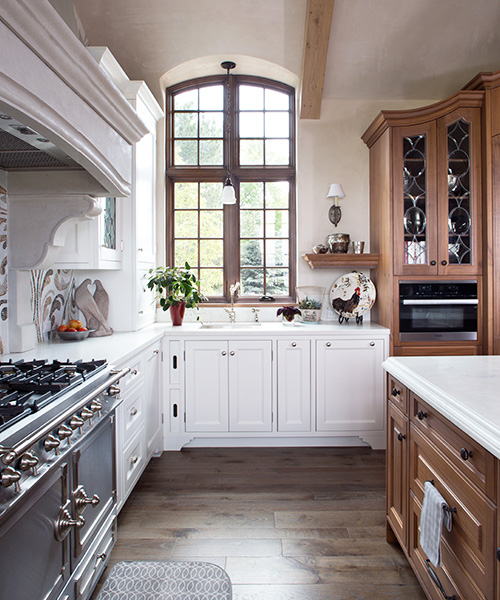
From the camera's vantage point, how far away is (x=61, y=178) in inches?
82.5

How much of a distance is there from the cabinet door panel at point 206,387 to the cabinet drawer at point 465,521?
6.06 feet

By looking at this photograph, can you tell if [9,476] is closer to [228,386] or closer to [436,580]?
[436,580]

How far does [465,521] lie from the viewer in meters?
1.28

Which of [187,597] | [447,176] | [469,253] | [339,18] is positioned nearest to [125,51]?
[339,18]

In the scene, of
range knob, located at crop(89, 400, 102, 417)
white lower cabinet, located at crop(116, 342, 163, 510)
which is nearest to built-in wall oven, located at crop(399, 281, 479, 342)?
white lower cabinet, located at crop(116, 342, 163, 510)

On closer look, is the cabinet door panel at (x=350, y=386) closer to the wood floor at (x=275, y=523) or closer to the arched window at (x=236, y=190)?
the wood floor at (x=275, y=523)

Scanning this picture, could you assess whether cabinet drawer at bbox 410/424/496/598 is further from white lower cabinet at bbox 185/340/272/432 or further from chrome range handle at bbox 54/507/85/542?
white lower cabinet at bbox 185/340/272/432

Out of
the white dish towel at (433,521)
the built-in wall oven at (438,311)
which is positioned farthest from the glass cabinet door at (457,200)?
the white dish towel at (433,521)

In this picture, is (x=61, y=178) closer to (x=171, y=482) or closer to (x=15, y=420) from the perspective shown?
(x=15, y=420)

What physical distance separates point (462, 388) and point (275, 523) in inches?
50.9

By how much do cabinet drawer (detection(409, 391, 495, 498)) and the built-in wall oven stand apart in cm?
167

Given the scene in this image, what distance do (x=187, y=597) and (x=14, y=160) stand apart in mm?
1863

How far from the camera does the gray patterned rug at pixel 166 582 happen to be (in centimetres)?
154

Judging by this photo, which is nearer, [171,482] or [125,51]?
[171,482]
